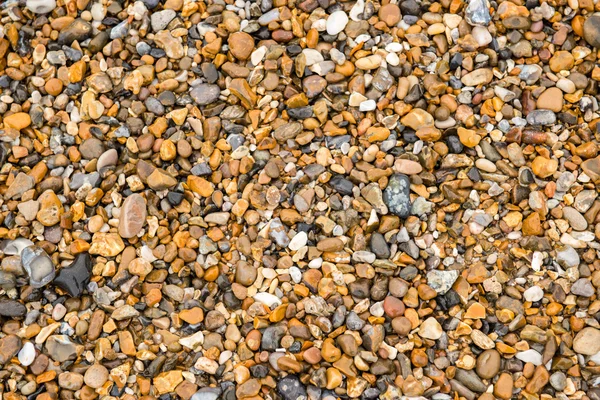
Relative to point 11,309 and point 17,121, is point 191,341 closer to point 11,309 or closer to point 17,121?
point 11,309

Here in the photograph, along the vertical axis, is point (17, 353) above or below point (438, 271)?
below

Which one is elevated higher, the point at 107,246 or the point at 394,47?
the point at 394,47

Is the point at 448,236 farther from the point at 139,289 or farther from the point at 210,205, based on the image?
the point at 139,289

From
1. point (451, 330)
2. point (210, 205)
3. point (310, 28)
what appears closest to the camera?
point (451, 330)

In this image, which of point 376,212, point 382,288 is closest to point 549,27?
point 376,212

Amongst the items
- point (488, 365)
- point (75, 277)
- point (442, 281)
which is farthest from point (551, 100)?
point (75, 277)

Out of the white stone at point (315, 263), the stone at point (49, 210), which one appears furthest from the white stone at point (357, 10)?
the stone at point (49, 210)

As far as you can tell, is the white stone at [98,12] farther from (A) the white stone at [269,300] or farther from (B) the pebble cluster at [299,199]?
(A) the white stone at [269,300]

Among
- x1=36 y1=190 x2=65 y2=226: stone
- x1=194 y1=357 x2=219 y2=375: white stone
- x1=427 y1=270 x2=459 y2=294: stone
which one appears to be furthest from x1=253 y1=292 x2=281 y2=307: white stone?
x1=36 y1=190 x2=65 y2=226: stone
